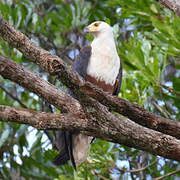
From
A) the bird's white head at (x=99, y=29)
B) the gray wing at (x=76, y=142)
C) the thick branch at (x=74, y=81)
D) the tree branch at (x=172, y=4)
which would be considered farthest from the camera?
the bird's white head at (x=99, y=29)

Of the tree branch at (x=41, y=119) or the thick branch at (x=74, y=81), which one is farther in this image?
the tree branch at (x=41, y=119)

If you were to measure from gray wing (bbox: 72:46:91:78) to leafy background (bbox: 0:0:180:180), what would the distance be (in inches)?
17.0

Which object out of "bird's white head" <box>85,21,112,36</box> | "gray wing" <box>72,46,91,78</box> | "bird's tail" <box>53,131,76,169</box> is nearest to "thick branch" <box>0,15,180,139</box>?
"bird's tail" <box>53,131,76,169</box>

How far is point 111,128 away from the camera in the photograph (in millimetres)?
3695

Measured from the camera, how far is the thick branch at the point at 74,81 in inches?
122

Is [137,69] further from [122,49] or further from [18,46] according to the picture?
[18,46]

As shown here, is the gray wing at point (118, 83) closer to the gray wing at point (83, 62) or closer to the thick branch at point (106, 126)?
the gray wing at point (83, 62)

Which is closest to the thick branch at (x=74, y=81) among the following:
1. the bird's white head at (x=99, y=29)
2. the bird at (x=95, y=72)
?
the bird at (x=95, y=72)

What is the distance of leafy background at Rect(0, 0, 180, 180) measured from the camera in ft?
17.0

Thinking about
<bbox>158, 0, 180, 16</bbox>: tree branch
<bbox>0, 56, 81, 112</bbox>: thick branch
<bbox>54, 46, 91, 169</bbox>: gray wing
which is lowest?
<bbox>54, 46, 91, 169</bbox>: gray wing

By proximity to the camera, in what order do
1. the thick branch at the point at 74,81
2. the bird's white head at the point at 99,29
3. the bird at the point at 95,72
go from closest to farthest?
1. the thick branch at the point at 74,81
2. the bird at the point at 95,72
3. the bird's white head at the point at 99,29

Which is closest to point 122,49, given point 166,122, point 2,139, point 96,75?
point 96,75

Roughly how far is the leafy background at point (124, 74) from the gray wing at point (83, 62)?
0.43 m

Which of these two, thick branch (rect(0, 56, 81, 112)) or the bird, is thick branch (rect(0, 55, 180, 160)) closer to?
thick branch (rect(0, 56, 81, 112))
